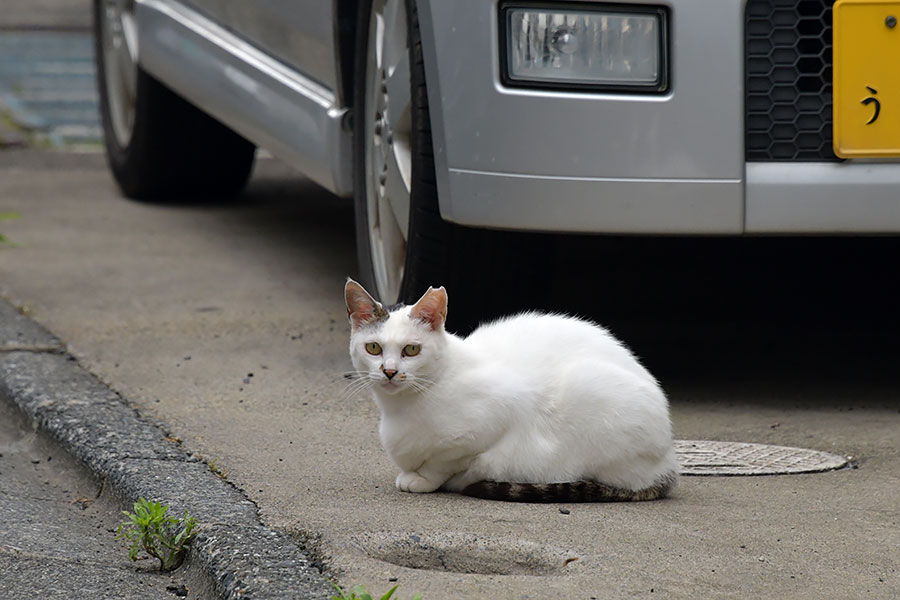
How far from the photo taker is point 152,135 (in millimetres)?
6586

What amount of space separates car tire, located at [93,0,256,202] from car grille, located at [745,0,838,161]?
350 centimetres

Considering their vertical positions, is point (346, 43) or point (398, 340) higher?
point (346, 43)

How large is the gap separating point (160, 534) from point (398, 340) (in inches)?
23.3

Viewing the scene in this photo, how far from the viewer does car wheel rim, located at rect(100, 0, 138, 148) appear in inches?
260

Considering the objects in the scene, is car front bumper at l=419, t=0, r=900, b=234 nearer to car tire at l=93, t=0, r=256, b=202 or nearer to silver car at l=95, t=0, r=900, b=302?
silver car at l=95, t=0, r=900, b=302

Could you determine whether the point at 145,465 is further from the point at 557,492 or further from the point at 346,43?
the point at 346,43

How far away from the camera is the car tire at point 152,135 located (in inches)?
259

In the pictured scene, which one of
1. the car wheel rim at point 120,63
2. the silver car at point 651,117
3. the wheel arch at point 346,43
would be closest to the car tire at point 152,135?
the car wheel rim at point 120,63

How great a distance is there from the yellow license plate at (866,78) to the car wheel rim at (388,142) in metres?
1.08

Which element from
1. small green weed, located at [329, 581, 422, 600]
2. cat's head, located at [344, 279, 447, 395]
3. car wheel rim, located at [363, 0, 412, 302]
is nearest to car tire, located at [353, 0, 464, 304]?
car wheel rim, located at [363, 0, 412, 302]

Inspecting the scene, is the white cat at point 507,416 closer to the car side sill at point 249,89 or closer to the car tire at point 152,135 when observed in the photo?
the car side sill at point 249,89

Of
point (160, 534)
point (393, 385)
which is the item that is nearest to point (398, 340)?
point (393, 385)

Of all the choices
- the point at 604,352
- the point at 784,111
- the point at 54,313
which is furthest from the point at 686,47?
the point at 54,313

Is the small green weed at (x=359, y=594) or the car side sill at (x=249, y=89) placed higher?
the car side sill at (x=249, y=89)
